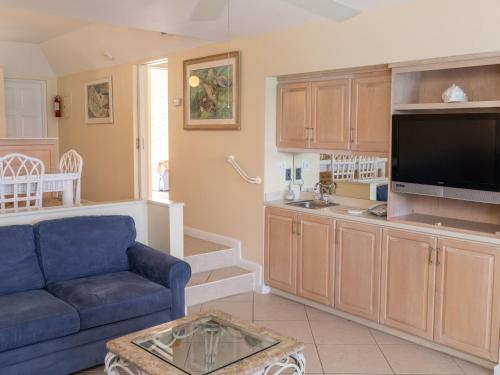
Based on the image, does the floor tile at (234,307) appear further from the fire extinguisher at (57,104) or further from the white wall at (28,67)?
the fire extinguisher at (57,104)

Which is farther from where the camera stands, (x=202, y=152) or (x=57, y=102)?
(x=57, y=102)

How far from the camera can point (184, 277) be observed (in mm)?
3512

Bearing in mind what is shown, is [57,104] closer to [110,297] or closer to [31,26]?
[31,26]

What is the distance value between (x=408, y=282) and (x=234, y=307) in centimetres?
152

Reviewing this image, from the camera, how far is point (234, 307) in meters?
4.35

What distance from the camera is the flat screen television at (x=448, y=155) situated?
321 centimetres

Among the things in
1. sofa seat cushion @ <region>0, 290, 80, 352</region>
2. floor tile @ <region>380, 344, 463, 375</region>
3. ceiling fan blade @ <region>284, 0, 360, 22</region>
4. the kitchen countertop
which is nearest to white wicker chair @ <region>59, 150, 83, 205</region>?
the kitchen countertop

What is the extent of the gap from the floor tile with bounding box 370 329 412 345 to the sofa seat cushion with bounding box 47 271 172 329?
1575 millimetres

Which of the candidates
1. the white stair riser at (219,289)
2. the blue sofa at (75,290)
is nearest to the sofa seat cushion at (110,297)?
the blue sofa at (75,290)

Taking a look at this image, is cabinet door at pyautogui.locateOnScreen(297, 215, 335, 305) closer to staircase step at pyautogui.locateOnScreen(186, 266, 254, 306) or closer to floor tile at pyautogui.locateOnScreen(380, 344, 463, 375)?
staircase step at pyautogui.locateOnScreen(186, 266, 254, 306)

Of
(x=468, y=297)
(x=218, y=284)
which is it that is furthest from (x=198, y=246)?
(x=468, y=297)

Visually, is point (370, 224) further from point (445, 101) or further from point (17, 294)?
point (17, 294)

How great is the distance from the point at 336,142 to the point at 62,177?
101 inches

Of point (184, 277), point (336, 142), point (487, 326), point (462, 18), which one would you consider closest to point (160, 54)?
point (336, 142)
